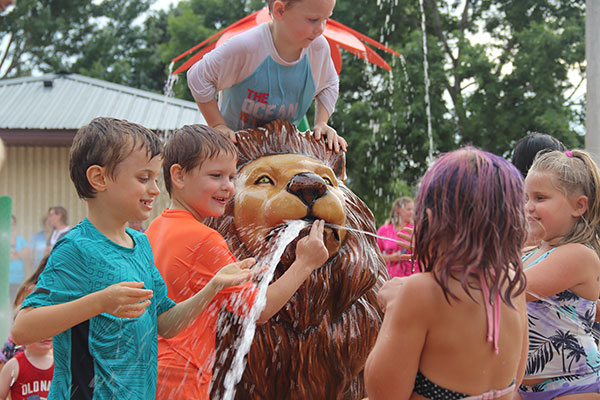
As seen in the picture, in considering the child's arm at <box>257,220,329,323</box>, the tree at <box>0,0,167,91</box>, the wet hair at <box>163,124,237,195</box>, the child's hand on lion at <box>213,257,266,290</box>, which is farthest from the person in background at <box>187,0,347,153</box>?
the tree at <box>0,0,167,91</box>

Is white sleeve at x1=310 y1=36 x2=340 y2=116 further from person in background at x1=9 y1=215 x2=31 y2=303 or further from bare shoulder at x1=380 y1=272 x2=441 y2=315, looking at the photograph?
person in background at x1=9 y1=215 x2=31 y2=303

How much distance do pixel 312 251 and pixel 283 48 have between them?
1018 millimetres

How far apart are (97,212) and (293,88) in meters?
1.26

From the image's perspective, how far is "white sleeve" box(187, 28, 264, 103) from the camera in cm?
270

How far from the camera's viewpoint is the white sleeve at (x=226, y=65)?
8.85 ft

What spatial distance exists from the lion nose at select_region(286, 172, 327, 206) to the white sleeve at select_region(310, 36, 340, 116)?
74 cm

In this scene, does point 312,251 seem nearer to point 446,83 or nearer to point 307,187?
point 307,187

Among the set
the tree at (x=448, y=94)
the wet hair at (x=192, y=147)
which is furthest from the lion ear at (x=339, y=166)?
the tree at (x=448, y=94)

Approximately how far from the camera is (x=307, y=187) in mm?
2332

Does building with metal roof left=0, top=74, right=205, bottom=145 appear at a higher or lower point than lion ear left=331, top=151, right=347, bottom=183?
higher

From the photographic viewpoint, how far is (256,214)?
2418 mm

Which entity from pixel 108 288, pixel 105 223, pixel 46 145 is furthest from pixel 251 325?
pixel 46 145

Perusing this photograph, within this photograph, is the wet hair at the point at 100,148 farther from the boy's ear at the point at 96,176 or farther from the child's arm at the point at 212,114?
the child's arm at the point at 212,114

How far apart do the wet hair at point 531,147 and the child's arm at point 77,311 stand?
7.52 feet
